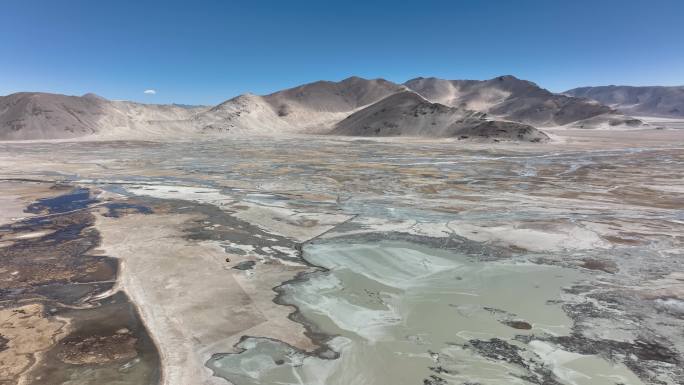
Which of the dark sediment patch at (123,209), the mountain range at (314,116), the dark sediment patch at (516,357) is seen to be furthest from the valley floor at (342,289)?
the mountain range at (314,116)

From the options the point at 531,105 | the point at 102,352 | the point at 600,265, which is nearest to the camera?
the point at 102,352

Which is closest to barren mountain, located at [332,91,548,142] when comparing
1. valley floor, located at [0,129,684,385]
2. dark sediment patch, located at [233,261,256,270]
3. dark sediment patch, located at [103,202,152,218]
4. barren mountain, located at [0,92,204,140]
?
barren mountain, located at [0,92,204,140]

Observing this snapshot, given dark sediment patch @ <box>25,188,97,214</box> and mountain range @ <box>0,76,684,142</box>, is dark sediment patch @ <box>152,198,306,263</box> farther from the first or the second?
mountain range @ <box>0,76,684,142</box>

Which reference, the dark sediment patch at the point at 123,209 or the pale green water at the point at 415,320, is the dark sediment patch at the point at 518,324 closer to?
the pale green water at the point at 415,320

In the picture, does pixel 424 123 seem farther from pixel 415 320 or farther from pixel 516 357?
pixel 516 357

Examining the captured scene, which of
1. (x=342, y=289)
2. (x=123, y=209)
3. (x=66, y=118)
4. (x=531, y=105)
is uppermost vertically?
(x=531, y=105)

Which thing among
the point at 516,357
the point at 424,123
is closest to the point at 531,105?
the point at 424,123
